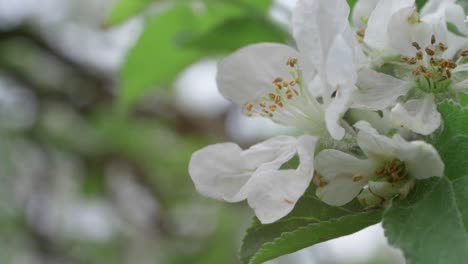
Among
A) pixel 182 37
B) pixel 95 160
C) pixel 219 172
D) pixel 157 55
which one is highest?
pixel 219 172

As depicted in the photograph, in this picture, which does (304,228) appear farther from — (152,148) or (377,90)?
(152,148)

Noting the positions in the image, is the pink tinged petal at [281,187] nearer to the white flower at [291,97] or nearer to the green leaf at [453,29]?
the white flower at [291,97]

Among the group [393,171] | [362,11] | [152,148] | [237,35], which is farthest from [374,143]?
[152,148]

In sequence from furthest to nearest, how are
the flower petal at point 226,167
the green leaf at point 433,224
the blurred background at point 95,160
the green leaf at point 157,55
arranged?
1. the blurred background at point 95,160
2. the green leaf at point 157,55
3. the flower petal at point 226,167
4. the green leaf at point 433,224

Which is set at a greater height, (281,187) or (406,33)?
(406,33)

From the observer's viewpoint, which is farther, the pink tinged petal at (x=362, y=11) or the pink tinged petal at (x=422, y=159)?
the pink tinged petal at (x=362, y=11)

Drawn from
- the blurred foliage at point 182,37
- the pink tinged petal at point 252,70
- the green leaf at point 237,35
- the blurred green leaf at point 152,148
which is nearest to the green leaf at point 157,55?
the blurred foliage at point 182,37

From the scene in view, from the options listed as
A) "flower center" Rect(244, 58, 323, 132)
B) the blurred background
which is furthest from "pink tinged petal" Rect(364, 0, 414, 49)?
the blurred background
